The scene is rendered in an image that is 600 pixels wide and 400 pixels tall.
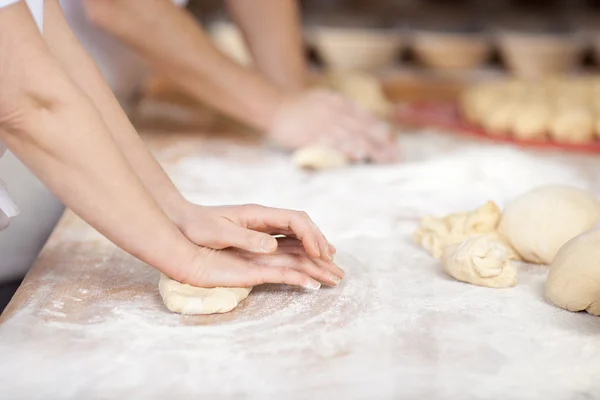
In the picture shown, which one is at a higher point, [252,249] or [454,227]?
[454,227]

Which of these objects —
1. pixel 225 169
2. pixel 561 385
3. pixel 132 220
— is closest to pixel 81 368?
pixel 132 220

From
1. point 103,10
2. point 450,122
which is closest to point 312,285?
point 103,10

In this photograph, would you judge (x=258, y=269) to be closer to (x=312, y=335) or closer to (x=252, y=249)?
(x=252, y=249)

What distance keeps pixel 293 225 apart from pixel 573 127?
1327 mm

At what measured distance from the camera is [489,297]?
4.29 ft

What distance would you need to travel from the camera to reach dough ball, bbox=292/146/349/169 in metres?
2.04

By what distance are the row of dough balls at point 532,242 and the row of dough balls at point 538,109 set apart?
2.80ft

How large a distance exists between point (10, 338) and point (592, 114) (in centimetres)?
184

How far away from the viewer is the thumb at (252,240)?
125 cm

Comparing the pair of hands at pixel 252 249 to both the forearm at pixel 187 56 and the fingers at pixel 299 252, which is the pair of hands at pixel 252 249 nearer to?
the fingers at pixel 299 252

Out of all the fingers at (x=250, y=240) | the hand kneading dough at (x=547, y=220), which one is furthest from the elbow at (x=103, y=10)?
the hand kneading dough at (x=547, y=220)

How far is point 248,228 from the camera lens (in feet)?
4.33

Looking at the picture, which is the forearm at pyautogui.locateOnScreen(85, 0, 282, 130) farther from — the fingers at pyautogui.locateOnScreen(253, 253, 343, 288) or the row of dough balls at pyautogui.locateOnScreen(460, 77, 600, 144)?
the fingers at pyautogui.locateOnScreen(253, 253, 343, 288)

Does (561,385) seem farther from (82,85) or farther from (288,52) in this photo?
(288,52)
